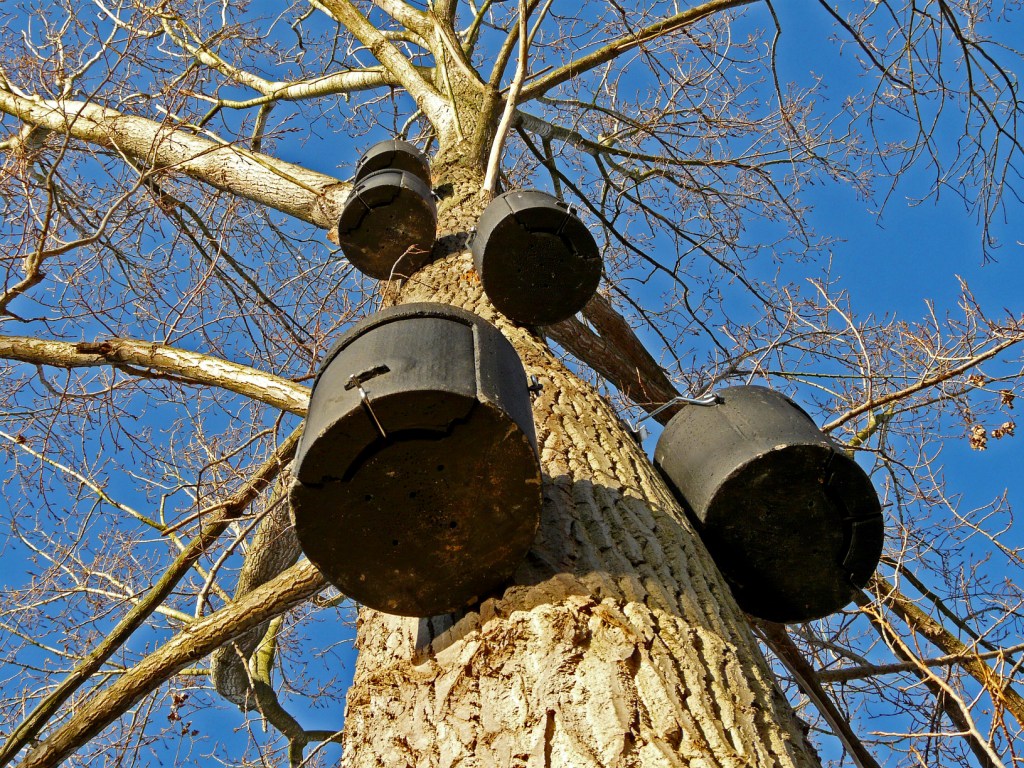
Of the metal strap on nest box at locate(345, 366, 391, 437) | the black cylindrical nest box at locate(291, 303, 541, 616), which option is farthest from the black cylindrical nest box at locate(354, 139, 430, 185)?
the metal strap on nest box at locate(345, 366, 391, 437)

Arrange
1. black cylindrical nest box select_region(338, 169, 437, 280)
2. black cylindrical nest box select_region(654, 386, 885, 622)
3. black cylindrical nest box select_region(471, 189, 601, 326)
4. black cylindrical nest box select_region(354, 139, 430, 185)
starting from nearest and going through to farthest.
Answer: black cylindrical nest box select_region(654, 386, 885, 622) < black cylindrical nest box select_region(471, 189, 601, 326) < black cylindrical nest box select_region(338, 169, 437, 280) < black cylindrical nest box select_region(354, 139, 430, 185)

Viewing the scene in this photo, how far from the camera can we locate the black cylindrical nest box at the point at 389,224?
3203mm

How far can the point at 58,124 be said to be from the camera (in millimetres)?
4805

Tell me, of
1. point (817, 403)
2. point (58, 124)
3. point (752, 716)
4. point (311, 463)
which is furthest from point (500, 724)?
point (58, 124)

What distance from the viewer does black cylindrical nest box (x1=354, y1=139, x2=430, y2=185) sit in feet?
12.5

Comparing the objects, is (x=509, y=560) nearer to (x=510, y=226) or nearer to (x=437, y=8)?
(x=510, y=226)

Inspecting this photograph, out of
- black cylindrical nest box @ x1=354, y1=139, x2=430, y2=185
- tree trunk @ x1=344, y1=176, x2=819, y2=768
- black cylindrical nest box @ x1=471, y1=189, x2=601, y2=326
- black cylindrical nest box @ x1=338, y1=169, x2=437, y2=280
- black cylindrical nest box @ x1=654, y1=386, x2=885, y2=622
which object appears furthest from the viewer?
black cylindrical nest box @ x1=354, y1=139, x2=430, y2=185

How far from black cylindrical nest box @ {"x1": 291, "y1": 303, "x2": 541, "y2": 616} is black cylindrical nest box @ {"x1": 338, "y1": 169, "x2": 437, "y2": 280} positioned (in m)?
1.69

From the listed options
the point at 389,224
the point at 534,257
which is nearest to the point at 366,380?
the point at 534,257

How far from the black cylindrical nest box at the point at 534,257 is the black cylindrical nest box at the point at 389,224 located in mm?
591

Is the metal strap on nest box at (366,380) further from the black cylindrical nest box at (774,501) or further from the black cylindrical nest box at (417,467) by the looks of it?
the black cylindrical nest box at (774,501)

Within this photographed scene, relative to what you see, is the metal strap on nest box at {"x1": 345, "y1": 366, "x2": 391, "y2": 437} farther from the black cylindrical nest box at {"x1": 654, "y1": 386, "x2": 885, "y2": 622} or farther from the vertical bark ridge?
the black cylindrical nest box at {"x1": 654, "y1": 386, "x2": 885, "y2": 622}

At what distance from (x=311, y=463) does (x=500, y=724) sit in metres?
0.52

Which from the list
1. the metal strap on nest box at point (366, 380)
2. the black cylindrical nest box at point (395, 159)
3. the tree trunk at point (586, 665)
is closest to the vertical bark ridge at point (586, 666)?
the tree trunk at point (586, 665)
